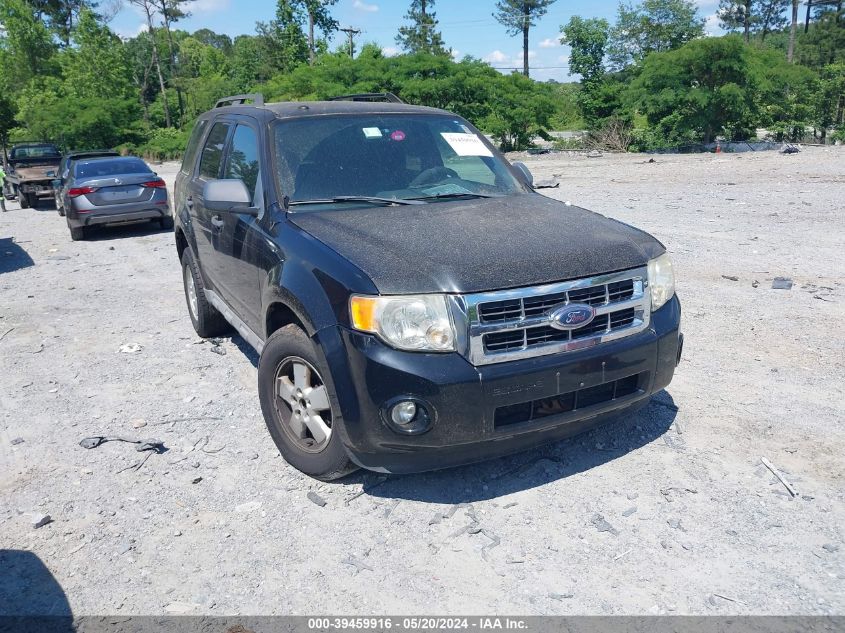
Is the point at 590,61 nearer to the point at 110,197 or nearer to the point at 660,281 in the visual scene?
the point at 110,197

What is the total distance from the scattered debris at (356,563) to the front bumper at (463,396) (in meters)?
0.43

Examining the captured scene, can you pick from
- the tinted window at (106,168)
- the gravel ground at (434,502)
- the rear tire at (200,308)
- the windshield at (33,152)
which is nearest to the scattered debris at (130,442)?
the gravel ground at (434,502)

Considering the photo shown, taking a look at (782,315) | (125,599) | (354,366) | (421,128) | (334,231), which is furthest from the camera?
(782,315)

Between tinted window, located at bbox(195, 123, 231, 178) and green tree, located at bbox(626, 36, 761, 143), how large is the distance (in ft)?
92.4

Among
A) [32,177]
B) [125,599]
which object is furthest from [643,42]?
[125,599]

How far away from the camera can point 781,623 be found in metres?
2.67

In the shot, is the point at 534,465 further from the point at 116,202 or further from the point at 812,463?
the point at 116,202

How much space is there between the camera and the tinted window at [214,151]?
5348mm

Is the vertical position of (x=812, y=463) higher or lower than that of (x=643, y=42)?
lower

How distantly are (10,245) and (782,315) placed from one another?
40.7 ft

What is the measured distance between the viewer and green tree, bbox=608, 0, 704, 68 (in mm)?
38781

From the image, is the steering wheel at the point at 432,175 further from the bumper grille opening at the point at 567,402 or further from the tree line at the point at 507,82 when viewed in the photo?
the tree line at the point at 507,82

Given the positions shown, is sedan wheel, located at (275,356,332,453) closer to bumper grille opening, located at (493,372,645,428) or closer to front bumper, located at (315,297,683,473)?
front bumper, located at (315,297,683,473)

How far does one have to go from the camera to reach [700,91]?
97.5ft
